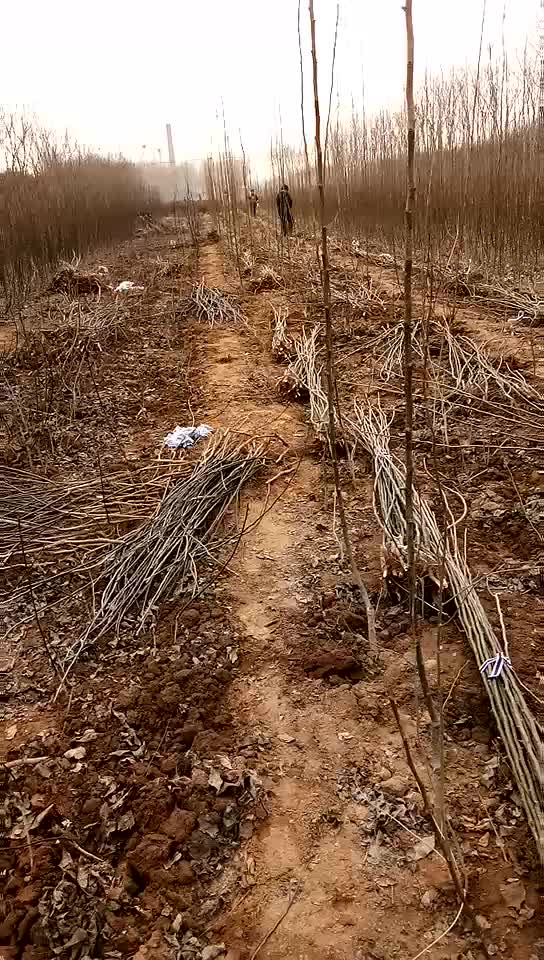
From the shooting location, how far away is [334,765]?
170 centimetres

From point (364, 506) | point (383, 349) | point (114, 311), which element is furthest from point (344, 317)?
point (364, 506)

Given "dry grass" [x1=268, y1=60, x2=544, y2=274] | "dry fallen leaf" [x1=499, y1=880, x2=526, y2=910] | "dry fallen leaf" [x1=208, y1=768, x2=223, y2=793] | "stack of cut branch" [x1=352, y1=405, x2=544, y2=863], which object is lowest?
"dry fallen leaf" [x1=499, y1=880, x2=526, y2=910]

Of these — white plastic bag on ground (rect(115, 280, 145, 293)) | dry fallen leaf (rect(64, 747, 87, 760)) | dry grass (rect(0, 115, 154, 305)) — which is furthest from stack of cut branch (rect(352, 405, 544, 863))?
white plastic bag on ground (rect(115, 280, 145, 293))

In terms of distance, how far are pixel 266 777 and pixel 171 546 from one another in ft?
3.62

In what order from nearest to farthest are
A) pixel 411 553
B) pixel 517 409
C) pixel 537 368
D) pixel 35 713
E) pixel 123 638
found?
1. pixel 411 553
2. pixel 35 713
3. pixel 123 638
4. pixel 517 409
5. pixel 537 368

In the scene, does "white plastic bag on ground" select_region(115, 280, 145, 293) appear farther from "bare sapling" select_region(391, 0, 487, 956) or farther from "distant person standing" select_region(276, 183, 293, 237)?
"bare sapling" select_region(391, 0, 487, 956)

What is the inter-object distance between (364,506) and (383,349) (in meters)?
2.12

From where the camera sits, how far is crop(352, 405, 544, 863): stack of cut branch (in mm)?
1499

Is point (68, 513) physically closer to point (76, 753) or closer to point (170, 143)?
point (76, 753)

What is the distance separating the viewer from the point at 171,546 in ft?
8.43

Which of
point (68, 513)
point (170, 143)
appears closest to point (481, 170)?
point (68, 513)

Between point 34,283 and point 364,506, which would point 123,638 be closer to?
point 364,506

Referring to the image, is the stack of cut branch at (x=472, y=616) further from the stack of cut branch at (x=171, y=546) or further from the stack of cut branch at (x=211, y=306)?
the stack of cut branch at (x=211, y=306)

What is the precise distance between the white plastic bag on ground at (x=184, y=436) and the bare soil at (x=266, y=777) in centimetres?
91
